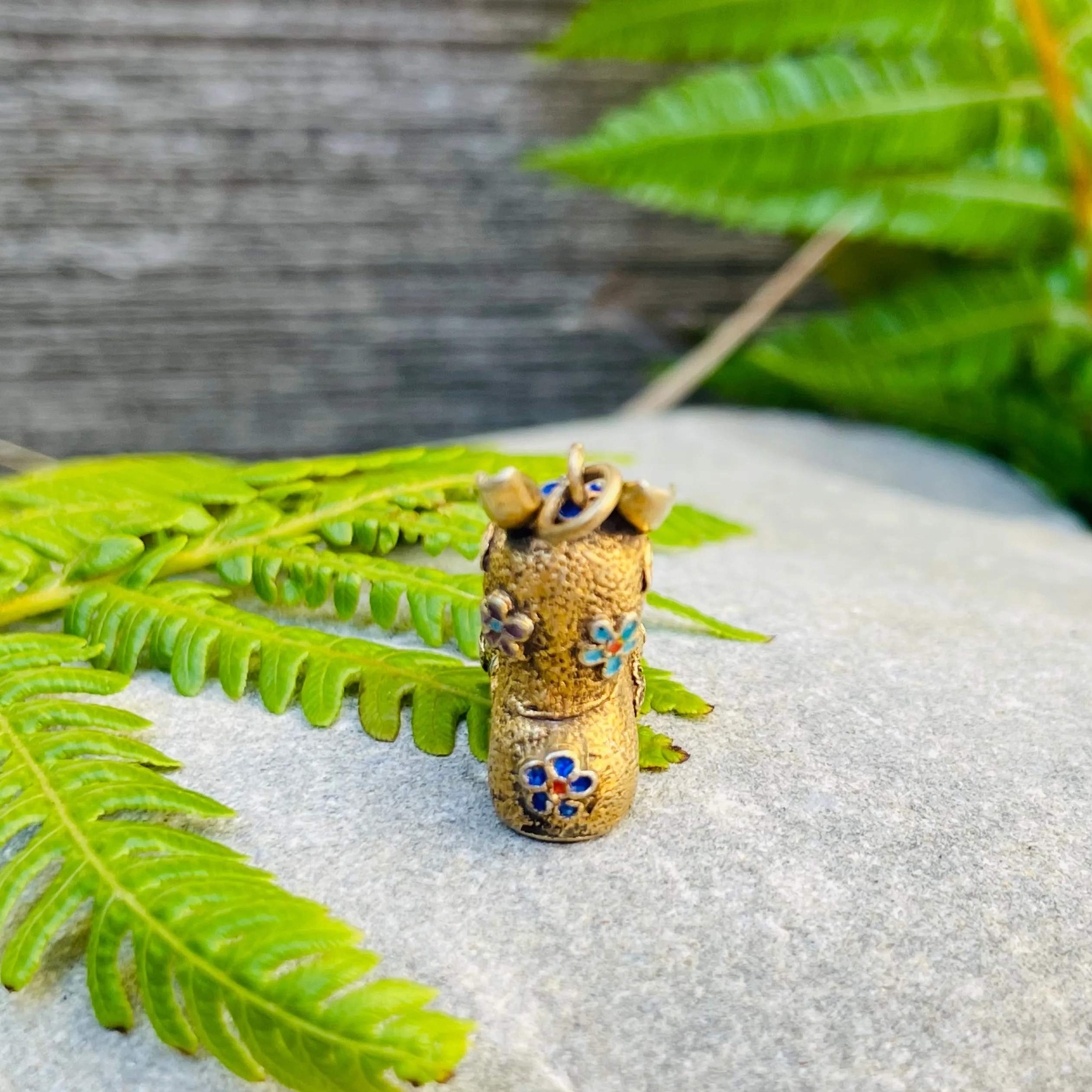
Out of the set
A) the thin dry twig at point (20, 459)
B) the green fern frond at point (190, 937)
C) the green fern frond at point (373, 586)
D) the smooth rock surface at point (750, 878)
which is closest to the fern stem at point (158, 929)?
the green fern frond at point (190, 937)

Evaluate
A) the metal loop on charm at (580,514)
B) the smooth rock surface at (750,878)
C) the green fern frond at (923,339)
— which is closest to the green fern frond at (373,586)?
the smooth rock surface at (750,878)

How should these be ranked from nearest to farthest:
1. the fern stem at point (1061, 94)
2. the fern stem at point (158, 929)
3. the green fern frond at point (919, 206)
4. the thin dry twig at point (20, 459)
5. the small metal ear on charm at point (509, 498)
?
the fern stem at point (158, 929) → the small metal ear on charm at point (509, 498) → the fern stem at point (1061, 94) → the green fern frond at point (919, 206) → the thin dry twig at point (20, 459)

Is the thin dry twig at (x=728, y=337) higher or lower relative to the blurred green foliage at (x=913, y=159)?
lower

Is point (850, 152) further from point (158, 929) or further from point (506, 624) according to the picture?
point (158, 929)

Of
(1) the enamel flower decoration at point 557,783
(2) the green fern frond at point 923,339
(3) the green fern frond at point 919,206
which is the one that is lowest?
(1) the enamel flower decoration at point 557,783

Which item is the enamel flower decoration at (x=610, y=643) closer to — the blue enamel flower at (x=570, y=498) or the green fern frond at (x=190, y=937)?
the blue enamel flower at (x=570, y=498)

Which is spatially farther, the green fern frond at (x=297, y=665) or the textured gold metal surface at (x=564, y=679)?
the green fern frond at (x=297, y=665)

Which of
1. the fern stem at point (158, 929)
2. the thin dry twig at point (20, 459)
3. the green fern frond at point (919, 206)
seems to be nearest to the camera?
the fern stem at point (158, 929)
